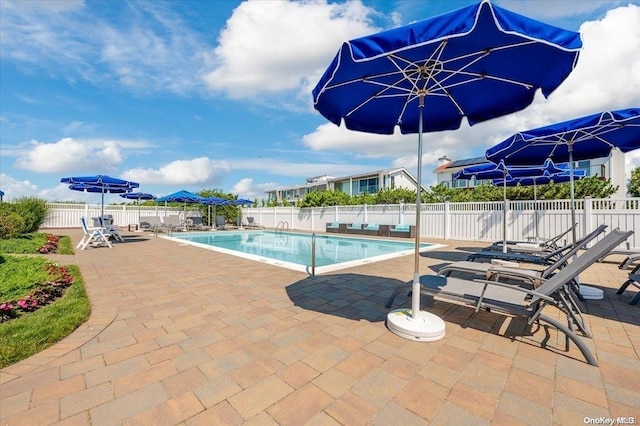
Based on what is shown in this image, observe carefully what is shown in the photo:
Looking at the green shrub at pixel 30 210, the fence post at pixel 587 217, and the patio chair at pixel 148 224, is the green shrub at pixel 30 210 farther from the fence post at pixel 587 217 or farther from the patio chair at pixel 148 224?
the fence post at pixel 587 217

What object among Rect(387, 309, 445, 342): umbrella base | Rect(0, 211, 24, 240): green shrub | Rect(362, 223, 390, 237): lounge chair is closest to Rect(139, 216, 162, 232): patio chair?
Rect(0, 211, 24, 240): green shrub

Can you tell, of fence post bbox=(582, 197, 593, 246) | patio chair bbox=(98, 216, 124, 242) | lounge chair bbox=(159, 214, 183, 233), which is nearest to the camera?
fence post bbox=(582, 197, 593, 246)

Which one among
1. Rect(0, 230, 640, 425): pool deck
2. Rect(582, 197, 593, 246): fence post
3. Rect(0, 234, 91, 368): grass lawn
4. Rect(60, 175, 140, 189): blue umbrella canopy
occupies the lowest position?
Rect(0, 230, 640, 425): pool deck

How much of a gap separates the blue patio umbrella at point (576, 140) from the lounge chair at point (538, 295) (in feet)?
5.23

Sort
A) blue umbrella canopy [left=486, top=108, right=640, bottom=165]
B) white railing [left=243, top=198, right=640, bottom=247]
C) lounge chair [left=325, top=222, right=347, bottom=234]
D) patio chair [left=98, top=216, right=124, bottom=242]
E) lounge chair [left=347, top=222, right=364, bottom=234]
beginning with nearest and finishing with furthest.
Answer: blue umbrella canopy [left=486, top=108, right=640, bottom=165]
white railing [left=243, top=198, right=640, bottom=247]
patio chair [left=98, top=216, right=124, bottom=242]
lounge chair [left=347, top=222, right=364, bottom=234]
lounge chair [left=325, top=222, right=347, bottom=234]

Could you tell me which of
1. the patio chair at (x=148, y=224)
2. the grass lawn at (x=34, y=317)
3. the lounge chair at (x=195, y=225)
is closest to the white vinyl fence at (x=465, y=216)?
the lounge chair at (x=195, y=225)

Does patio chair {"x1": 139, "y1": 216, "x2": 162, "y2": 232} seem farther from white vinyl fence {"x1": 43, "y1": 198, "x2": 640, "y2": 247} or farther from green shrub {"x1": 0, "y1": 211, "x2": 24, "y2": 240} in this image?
green shrub {"x1": 0, "y1": 211, "x2": 24, "y2": 240}

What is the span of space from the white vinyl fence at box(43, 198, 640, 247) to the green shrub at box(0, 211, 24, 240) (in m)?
10.4

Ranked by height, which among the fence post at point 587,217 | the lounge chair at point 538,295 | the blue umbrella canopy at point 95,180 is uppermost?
the blue umbrella canopy at point 95,180

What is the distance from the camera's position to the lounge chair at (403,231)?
14453 mm

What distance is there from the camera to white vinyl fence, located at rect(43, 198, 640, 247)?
8986 millimetres

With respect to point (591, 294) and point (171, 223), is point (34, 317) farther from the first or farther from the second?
point (171, 223)

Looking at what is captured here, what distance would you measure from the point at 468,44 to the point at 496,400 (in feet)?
9.03

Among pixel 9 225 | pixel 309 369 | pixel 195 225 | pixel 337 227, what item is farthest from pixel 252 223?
pixel 309 369
